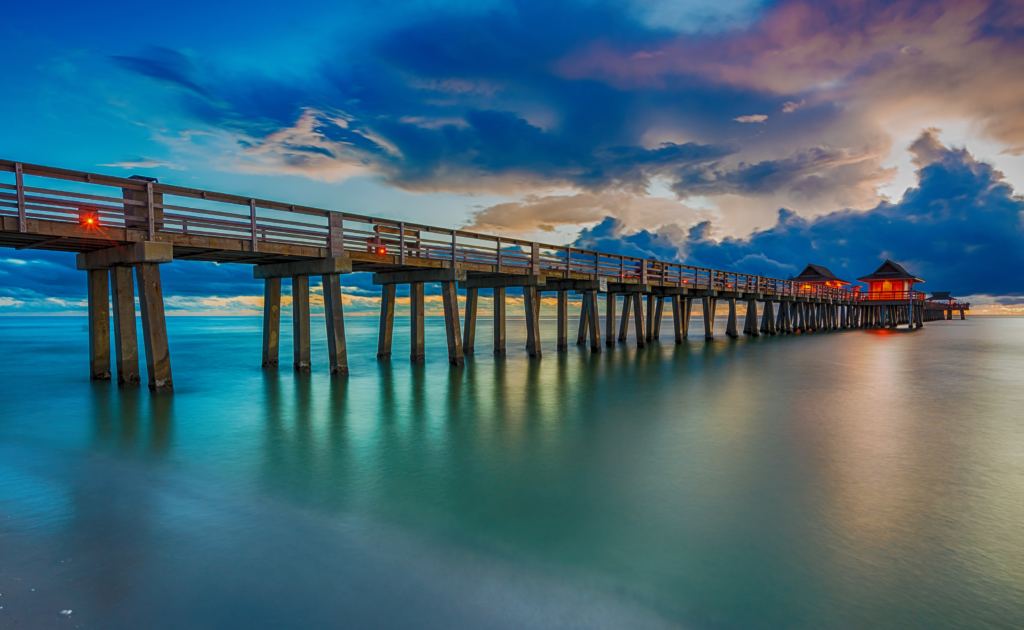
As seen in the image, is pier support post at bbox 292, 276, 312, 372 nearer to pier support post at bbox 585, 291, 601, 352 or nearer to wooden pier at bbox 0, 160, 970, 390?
wooden pier at bbox 0, 160, 970, 390

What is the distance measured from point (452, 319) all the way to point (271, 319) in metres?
5.89

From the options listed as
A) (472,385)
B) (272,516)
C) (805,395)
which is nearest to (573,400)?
(472,385)

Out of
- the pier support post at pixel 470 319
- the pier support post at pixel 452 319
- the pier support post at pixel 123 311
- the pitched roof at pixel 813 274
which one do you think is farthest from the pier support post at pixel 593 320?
the pitched roof at pixel 813 274

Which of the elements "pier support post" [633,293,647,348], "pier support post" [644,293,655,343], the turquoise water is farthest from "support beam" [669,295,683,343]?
the turquoise water

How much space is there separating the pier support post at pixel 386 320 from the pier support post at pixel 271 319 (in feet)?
11.6

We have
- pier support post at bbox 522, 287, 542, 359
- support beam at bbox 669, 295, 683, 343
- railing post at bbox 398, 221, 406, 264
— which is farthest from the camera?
support beam at bbox 669, 295, 683, 343

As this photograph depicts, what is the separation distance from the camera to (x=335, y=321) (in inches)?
621

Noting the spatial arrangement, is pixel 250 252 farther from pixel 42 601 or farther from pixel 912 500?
pixel 912 500

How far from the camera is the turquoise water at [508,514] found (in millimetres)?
4035

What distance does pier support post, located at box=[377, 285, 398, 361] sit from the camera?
1930cm

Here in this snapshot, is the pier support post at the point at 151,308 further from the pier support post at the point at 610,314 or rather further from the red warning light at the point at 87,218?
the pier support post at the point at 610,314

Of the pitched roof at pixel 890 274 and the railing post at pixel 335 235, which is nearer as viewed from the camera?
the railing post at pixel 335 235

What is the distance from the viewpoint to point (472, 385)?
51.2 ft

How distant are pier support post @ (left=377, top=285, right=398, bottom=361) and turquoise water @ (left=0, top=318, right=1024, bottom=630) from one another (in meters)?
6.66
